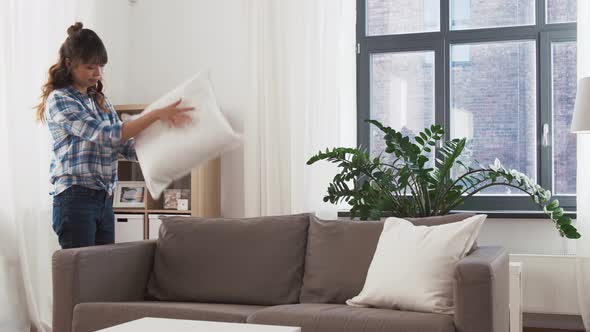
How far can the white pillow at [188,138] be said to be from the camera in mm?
2855

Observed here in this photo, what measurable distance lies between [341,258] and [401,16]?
7.77 feet

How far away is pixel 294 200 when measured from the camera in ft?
15.8

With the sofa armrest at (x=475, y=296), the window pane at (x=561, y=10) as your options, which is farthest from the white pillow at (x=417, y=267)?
the window pane at (x=561, y=10)

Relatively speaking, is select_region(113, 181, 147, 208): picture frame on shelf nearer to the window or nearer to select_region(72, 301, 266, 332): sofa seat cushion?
the window

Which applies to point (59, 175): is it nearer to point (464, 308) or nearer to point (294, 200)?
point (464, 308)

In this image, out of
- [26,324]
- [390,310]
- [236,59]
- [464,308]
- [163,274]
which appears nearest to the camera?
[464,308]

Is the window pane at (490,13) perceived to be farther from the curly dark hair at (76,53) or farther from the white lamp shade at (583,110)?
the curly dark hair at (76,53)

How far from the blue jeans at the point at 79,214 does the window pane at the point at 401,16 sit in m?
2.57

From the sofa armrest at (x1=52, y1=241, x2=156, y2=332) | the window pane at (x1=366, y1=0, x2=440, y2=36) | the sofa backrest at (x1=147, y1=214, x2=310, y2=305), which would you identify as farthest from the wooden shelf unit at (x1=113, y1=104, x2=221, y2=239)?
the sofa armrest at (x1=52, y1=241, x2=156, y2=332)

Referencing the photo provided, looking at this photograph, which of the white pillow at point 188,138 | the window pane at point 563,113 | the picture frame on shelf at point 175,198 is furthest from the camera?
the picture frame on shelf at point 175,198

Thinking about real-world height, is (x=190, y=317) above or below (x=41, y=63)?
below

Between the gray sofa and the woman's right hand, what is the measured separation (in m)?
0.61

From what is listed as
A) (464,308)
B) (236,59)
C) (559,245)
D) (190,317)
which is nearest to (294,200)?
(236,59)

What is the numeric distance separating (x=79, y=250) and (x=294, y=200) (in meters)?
2.05
